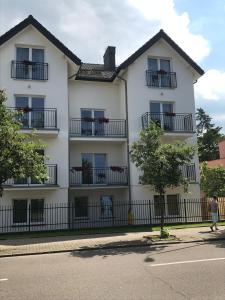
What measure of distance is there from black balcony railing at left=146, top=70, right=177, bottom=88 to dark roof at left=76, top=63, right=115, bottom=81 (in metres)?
2.55

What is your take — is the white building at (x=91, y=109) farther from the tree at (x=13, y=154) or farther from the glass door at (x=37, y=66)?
the tree at (x=13, y=154)

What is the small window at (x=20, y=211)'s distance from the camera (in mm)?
21234

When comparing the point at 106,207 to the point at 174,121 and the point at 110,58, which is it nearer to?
the point at 174,121

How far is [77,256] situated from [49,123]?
11473 millimetres

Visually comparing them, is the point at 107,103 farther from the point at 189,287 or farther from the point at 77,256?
the point at 189,287

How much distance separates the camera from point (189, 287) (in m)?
7.38

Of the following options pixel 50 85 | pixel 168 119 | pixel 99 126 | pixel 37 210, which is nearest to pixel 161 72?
pixel 168 119

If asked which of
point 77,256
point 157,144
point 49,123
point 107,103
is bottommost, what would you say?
point 77,256

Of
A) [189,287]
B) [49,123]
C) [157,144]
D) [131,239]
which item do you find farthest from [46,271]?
[49,123]

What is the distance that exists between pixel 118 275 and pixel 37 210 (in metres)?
13.6

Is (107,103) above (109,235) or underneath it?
above

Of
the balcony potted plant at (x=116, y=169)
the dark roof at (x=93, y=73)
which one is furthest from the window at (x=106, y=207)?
the dark roof at (x=93, y=73)

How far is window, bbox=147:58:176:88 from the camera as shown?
974 inches

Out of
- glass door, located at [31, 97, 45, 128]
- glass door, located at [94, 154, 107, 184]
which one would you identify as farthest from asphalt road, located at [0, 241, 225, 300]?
glass door, located at [31, 97, 45, 128]
